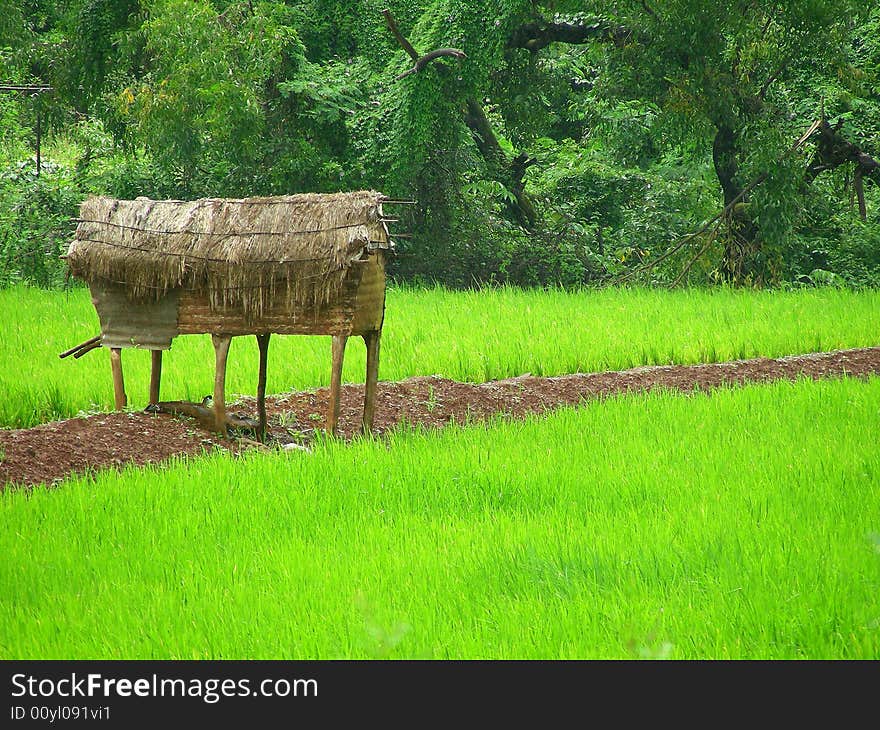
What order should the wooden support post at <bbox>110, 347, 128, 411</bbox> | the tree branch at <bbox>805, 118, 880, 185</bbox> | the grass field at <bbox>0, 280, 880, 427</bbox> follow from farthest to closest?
1. the tree branch at <bbox>805, 118, 880, 185</bbox>
2. the grass field at <bbox>0, 280, 880, 427</bbox>
3. the wooden support post at <bbox>110, 347, 128, 411</bbox>

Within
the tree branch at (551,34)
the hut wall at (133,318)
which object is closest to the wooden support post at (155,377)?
the hut wall at (133,318)

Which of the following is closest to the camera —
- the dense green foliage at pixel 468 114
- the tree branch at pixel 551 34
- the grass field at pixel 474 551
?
the grass field at pixel 474 551

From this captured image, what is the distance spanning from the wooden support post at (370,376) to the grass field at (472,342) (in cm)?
230

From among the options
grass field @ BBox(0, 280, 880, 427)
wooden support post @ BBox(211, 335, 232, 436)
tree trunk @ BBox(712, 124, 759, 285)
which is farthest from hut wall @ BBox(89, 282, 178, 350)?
tree trunk @ BBox(712, 124, 759, 285)

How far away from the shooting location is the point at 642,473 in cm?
642

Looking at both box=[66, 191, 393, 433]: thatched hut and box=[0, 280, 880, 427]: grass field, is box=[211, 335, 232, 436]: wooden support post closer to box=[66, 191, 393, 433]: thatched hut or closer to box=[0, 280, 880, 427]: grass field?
box=[66, 191, 393, 433]: thatched hut

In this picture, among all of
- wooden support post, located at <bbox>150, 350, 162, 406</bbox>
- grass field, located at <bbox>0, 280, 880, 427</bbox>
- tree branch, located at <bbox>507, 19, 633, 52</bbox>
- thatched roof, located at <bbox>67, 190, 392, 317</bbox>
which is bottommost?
grass field, located at <bbox>0, 280, 880, 427</bbox>

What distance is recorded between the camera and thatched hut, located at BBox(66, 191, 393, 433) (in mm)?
7914

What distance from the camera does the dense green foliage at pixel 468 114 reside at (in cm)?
1731

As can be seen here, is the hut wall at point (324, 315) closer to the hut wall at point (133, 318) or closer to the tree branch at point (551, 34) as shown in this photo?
the hut wall at point (133, 318)

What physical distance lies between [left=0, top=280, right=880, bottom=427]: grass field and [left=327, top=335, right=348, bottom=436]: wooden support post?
2.38 metres

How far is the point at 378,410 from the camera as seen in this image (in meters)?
9.59
